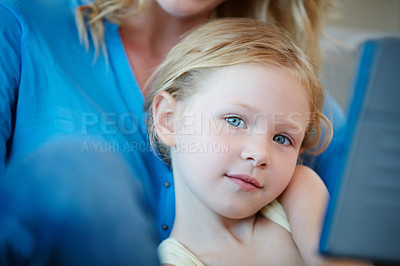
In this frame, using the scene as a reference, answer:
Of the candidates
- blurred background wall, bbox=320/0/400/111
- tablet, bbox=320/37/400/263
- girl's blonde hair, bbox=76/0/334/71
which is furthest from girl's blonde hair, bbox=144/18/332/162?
tablet, bbox=320/37/400/263

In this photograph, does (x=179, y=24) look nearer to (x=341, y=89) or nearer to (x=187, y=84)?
(x=187, y=84)

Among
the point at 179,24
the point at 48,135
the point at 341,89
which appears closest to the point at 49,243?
the point at 48,135

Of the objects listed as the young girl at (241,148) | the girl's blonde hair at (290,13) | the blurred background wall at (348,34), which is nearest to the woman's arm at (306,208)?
the young girl at (241,148)

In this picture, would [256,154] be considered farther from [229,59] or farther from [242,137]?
[229,59]

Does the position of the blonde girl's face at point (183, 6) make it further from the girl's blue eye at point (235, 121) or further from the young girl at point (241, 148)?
the girl's blue eye at point (235, 121)

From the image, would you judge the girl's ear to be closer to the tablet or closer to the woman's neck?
the woman's neck

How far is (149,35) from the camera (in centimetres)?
123

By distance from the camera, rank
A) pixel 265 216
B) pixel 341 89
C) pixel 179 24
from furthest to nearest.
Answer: pixel 341 89, pixel 179 24, pixel 265 216

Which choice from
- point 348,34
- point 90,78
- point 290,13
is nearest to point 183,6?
point 90,78

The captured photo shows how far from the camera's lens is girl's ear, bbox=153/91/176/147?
95 centimetres

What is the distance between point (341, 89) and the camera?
1.75 metres

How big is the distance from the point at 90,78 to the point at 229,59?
12.9 inches

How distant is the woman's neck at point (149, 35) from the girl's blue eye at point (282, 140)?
0.39m

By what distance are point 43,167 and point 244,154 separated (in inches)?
13.0
